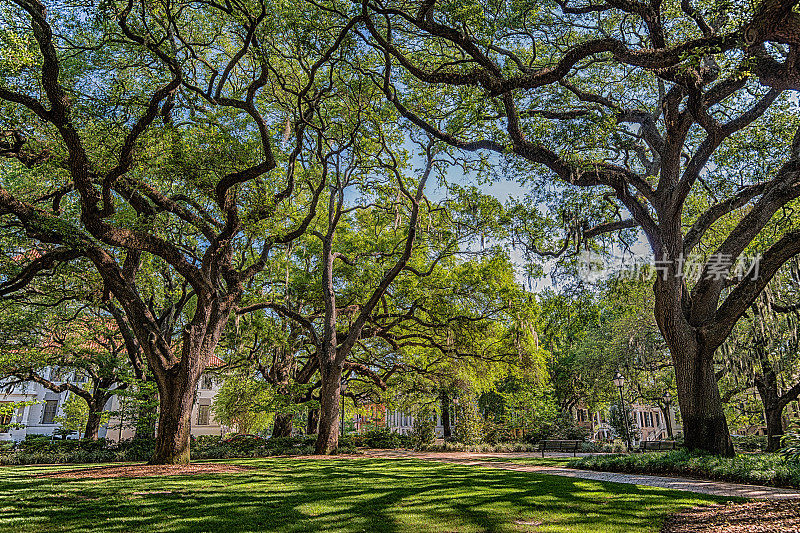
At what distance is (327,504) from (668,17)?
1179 centimetres

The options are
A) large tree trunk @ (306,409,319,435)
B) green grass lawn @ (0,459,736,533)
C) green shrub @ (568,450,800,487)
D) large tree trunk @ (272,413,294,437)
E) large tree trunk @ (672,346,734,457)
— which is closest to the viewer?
green grass lawn @ (0,459,736,533)

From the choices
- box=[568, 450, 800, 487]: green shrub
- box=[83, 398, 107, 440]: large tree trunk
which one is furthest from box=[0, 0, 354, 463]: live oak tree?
box=[568, 450, 800, 487]: green shrub

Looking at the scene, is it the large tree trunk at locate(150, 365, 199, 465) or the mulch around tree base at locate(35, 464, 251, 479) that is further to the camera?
the large tree trunk at locate(150, 365, 199, 465)

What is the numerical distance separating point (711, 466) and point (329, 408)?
448 inches

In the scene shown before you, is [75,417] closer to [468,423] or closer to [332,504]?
[468,423]

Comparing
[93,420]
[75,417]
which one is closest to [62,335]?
[93,420]

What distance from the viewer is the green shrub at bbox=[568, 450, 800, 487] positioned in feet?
27.9

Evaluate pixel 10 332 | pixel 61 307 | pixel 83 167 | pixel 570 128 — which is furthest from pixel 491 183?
pixel 10 332

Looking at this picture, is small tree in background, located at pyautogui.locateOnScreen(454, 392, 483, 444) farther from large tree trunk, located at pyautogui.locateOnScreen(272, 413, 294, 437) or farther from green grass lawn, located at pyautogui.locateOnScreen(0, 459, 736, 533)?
green grass lawn, located at pyautogui.locateOnScreen(0, 459, 736, 533)

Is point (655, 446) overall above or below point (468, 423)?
below

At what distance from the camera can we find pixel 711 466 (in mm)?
9719

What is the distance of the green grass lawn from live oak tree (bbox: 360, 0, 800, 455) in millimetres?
5552

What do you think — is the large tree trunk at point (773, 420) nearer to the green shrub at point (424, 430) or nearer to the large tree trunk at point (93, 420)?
the green shrub at point (424, 430)

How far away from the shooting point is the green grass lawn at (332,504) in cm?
498
